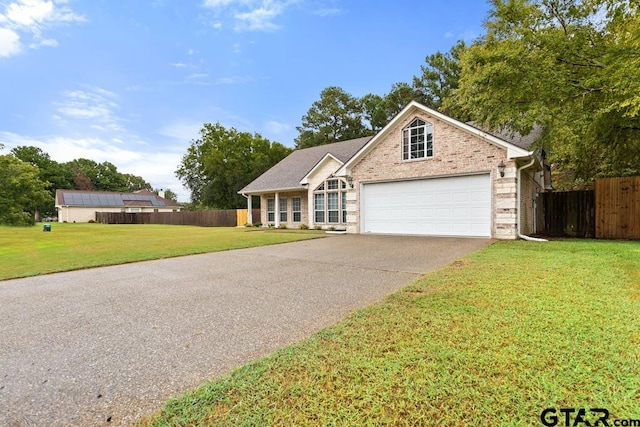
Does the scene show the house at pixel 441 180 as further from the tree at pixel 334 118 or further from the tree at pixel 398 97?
the tree at pixel 334 118

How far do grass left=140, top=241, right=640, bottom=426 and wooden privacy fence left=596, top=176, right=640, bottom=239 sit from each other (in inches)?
369

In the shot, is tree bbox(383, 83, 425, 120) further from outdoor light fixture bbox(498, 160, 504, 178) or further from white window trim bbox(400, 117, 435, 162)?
outdoor light fixture bbox(498, 160, 504, 178)

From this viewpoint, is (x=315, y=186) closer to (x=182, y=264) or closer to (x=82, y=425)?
(x=182, y=264)

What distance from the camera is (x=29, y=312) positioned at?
4.00m

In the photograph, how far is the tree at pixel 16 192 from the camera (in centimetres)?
2088

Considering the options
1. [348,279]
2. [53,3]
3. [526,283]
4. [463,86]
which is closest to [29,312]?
[348,279]

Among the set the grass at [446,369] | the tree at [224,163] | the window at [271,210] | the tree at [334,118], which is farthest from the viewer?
Answer: the tree at [334,118]

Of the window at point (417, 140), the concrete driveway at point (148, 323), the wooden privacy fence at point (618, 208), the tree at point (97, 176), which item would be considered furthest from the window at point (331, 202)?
the tree at point (97, 176)

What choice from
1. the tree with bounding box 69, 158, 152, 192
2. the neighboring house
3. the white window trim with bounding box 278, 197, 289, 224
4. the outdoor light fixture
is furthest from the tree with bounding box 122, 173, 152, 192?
the outdoor light fixture

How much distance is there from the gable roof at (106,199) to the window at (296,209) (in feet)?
134

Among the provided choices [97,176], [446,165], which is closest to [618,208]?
[446,165]

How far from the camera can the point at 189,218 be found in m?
31.4

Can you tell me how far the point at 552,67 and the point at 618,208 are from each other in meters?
5.59

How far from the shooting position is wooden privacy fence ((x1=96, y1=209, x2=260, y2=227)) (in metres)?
26.6
